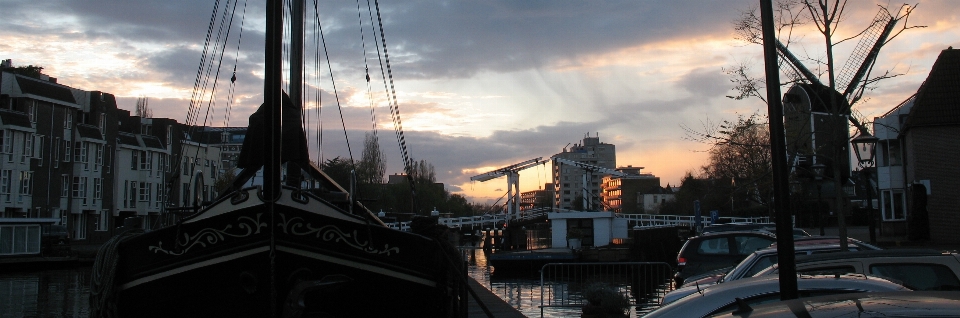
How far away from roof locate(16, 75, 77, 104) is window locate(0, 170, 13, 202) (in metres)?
5.14

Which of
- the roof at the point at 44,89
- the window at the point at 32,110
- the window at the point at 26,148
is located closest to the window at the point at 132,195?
the roof at the point at 44,89

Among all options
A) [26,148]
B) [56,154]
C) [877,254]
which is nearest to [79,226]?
[56,154]

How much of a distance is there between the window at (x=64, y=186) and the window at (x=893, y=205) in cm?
5081

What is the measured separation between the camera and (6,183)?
5188 centimetres

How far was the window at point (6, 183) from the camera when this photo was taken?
51250 mm

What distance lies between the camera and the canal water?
1867 centimetres

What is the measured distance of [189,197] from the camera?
466 inches

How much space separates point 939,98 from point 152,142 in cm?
5737

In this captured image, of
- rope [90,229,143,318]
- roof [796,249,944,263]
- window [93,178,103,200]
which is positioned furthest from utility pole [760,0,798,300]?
window [93,178,103,200]

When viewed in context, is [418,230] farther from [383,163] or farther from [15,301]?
[383,163]

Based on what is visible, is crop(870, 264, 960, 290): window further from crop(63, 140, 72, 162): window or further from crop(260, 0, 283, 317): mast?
crop(63, 140, 72, 162): window

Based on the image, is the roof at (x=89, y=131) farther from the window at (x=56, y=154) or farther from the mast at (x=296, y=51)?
the mast at (x=296, y=51)

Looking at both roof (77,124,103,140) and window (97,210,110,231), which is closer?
roof (77,124,103,140)

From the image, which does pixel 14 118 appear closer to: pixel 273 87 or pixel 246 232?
pixel 273 87
